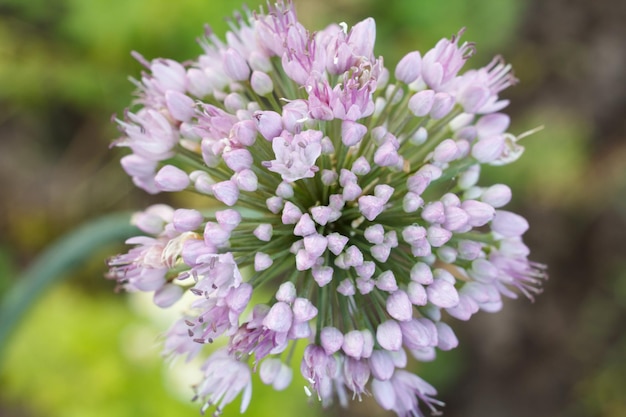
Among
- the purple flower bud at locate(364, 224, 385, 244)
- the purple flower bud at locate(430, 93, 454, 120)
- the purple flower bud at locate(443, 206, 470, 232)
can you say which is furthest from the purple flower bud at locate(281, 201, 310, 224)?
the purple flower bud at locate(430, 93, 454, 120)

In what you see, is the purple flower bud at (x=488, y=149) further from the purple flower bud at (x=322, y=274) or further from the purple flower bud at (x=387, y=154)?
the purple flower bud at (x=322, y=274)

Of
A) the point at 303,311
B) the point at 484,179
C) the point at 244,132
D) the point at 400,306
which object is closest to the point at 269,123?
the point at 244,132

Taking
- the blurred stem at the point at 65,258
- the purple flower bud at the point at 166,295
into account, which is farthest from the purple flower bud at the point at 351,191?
the blurred stem at the point at 65,258

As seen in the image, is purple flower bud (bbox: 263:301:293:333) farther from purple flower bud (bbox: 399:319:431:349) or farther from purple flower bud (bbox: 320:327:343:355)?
purple flower bud (bbox: 399:319:431:349)

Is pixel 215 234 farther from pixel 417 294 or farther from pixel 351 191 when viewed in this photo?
pixel 417 294

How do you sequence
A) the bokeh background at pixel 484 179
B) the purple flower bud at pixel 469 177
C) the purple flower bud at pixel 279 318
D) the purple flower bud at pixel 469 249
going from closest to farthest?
the purple flower bud at pixel 279 318 → the purple flower bud at pixel 469 249 → the purple flower bud at pixel 469 177 → the bokeh background at pixel 484 179

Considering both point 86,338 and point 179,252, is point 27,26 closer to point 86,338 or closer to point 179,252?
point 86,338
